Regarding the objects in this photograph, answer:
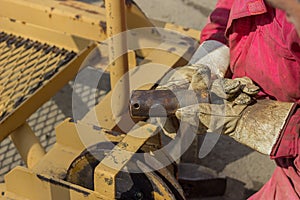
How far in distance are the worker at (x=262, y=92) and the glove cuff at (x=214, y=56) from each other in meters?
0.08

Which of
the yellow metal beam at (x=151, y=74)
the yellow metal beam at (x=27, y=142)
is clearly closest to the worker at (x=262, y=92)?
the yellow metal beam at (x=151, y=74)

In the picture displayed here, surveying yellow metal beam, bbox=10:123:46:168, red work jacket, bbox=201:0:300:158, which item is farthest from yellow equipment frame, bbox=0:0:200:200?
red work jacket, bbox=201:0:300:158

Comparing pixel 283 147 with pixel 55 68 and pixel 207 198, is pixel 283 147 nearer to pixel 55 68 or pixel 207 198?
pixel 207 198

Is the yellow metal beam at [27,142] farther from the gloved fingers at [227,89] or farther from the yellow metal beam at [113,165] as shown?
the gloved fingers at [227,89]

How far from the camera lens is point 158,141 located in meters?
1.77

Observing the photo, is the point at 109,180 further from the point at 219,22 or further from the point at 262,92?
the point at 219,22

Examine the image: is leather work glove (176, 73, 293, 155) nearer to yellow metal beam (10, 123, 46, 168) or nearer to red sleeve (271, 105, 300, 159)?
red sleeve (271, 105, 300, 159)

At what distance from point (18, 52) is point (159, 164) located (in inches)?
45.3

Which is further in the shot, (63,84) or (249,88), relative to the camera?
(63,84)

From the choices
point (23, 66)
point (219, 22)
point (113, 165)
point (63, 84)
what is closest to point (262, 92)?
point (219, 22)

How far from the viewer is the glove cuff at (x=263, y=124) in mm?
1517

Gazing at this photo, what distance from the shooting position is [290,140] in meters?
1.50

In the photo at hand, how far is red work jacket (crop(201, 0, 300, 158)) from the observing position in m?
1.49

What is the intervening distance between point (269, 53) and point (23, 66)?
49.8 inches
